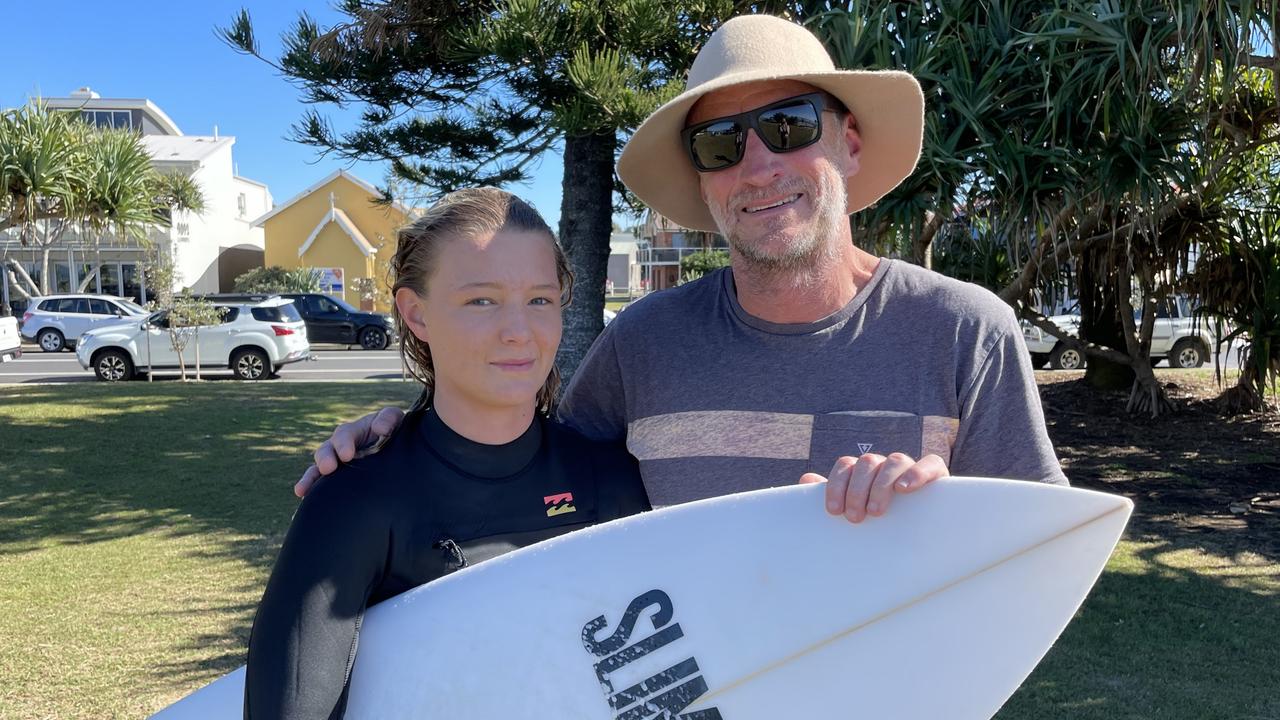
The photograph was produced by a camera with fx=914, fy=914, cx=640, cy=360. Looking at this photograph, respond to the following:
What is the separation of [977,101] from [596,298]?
2.68m

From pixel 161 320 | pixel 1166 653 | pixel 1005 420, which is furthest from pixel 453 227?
pixel 161 320

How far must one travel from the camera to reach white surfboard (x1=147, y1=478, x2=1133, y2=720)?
4.95 ft

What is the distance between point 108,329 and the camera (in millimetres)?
14164

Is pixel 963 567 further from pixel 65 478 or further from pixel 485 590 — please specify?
pixel 65 478

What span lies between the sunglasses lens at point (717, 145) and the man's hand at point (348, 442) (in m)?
0.76

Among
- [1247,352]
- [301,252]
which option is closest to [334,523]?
[1247,352]

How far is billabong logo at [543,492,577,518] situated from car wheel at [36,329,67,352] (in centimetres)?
2284

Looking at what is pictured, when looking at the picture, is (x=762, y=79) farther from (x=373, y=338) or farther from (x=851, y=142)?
(x=373, y=338)

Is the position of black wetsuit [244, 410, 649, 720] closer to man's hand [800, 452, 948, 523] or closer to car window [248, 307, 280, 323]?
man's hand [800, 452, 948, 523]

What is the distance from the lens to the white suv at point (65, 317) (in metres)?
20.4

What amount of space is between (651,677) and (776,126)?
1.02 meters

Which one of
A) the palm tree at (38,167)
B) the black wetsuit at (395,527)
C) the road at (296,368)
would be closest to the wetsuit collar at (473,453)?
the black wetsuit at (395,527)

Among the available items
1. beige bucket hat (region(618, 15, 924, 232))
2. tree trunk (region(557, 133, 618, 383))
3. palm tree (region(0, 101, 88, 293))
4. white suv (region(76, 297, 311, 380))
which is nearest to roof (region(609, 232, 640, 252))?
white suv (region(76, 297, 311, 380))

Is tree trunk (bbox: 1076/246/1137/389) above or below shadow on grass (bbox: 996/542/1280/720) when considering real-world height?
above
